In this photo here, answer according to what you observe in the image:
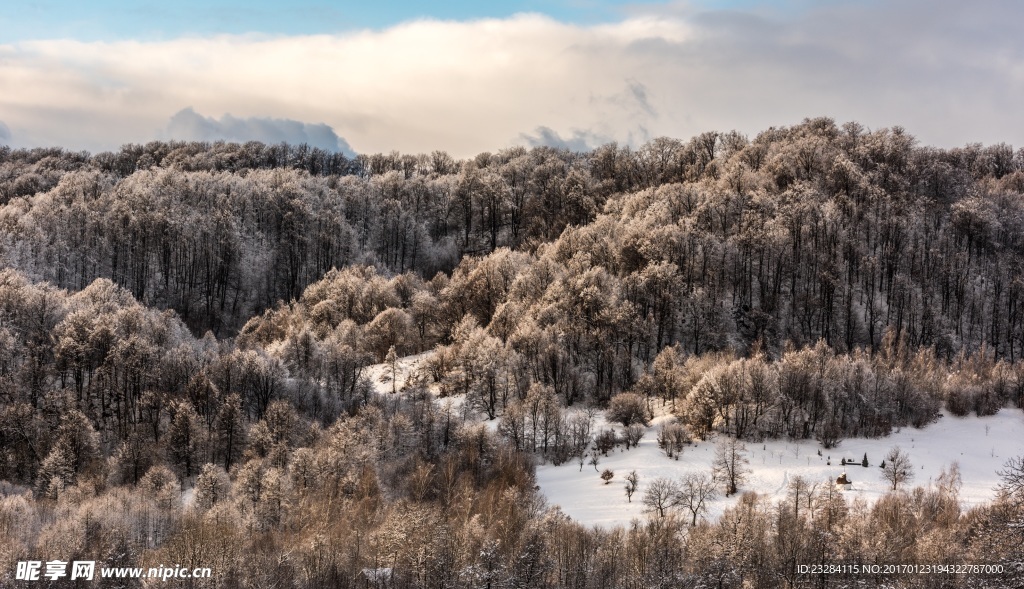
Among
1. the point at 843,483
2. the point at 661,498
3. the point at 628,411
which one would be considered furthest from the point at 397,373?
the point at 843,483

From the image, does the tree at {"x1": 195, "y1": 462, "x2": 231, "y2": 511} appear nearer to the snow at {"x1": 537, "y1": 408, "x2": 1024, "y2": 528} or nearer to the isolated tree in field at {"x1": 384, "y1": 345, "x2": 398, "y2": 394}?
the isolated tree in field at {"x1": 384, "y1": 345, "x2": 398, "y2": 394}

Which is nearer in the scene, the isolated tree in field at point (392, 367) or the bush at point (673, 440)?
the bush at point (673, 440)

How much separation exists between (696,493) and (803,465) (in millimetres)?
15226

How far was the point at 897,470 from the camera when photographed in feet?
208

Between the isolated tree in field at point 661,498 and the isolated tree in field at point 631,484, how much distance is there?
60.3 inches

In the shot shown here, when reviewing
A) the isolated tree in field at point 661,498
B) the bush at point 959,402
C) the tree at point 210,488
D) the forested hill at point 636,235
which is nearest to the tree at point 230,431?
the tree at point 210,488

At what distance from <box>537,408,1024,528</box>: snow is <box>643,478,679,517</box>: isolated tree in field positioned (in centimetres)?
132

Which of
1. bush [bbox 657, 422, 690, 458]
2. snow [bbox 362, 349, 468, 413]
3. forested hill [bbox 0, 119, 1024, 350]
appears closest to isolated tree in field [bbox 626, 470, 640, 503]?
bush [bbox 657, 422, 690, 458]

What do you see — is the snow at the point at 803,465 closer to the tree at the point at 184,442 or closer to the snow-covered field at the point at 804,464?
the snow-covered field at the point at 804,464

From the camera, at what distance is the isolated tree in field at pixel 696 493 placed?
59.6 meters

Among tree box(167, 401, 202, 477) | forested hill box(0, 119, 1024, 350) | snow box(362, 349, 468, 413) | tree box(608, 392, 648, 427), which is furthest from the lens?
forested hill box(0, 119, 1024, 350)

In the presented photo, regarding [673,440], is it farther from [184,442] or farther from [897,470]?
[184,442]

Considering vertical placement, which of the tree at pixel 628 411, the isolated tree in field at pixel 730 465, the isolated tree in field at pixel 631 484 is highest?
the tree at pixel 628 411

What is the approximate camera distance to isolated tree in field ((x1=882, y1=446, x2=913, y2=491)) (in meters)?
62.6
